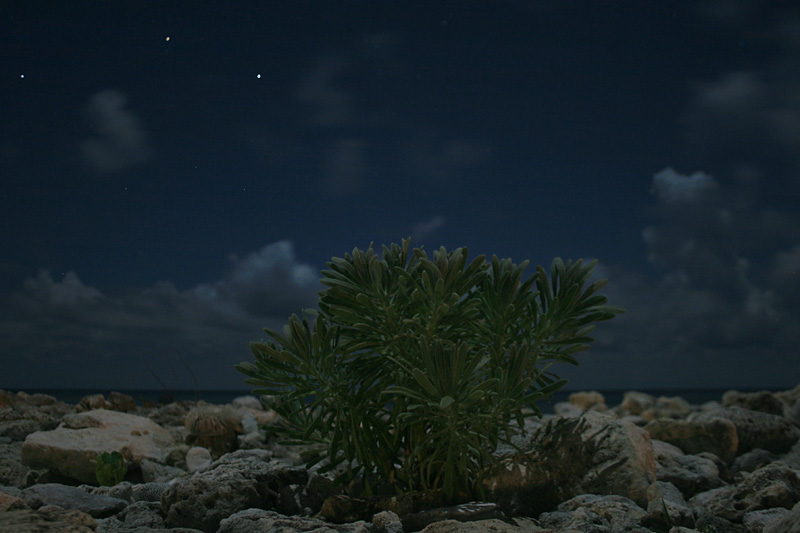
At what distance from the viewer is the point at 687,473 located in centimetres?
433

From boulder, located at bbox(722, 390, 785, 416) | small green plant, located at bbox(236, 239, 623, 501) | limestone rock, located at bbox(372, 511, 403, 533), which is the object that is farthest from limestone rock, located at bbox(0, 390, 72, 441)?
boulder, located at bbox(722, 390, 785, 416)

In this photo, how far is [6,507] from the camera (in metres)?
2.70

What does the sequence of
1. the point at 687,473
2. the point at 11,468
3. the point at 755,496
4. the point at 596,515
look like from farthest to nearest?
the point at 11,468 < the point at 687,473 < the point at 755,496 < the point at 596,515

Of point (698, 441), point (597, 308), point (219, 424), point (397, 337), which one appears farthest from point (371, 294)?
point (698, 441)

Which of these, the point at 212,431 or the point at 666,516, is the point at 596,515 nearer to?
the point at 666,516

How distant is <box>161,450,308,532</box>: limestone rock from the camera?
3.01 m

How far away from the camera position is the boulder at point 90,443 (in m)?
4.46

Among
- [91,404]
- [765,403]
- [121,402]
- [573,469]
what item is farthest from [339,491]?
[765,403]

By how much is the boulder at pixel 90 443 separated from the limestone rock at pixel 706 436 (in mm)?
4849

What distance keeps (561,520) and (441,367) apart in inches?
44.3

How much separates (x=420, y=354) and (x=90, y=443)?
3.15 metres

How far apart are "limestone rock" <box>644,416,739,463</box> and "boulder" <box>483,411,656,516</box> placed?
2.35 metres

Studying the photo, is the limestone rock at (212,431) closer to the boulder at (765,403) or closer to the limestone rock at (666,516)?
the limestone rock at (666,516)

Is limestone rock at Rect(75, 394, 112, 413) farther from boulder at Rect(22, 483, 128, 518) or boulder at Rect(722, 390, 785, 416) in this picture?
boulder at Rect(722, 390, 785, 416)
